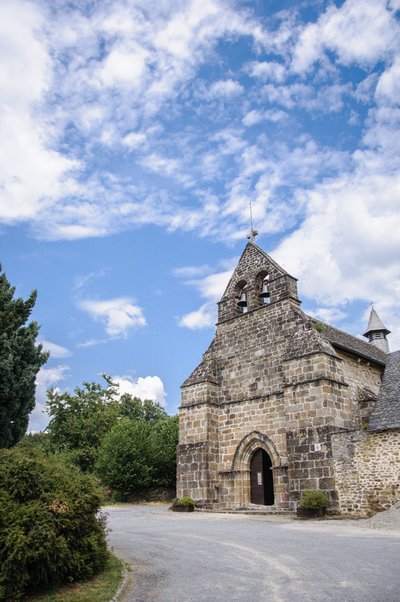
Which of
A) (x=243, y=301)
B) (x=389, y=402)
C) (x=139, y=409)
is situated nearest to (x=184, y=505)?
(x=389, y=402)

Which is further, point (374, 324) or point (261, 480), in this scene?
point (374, 324)

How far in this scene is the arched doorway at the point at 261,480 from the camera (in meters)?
21.1

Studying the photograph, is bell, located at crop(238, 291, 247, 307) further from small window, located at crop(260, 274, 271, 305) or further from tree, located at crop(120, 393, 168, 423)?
tree, located at crop(120, 393, 168, 423)

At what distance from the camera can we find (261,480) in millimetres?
21047

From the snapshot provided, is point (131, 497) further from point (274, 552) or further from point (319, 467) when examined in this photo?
point (274, 552)

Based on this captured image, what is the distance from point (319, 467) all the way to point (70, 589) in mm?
12805

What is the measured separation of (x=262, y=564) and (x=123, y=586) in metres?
2.46

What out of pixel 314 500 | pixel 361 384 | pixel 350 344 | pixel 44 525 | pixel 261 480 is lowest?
pixel 44 525

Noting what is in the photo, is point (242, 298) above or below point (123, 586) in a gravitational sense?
above

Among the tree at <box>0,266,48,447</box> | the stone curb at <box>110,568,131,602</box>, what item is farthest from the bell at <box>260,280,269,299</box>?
the stone curb at <box>110,568,131,602</box>

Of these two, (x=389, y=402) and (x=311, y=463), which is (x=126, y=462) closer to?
(x=311, y=463)

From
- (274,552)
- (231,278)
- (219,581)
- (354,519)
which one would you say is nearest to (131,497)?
(231,278)

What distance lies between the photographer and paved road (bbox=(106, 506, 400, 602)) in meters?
6.15

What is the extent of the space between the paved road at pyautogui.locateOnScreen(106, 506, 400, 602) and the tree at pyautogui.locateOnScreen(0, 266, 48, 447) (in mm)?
4654
